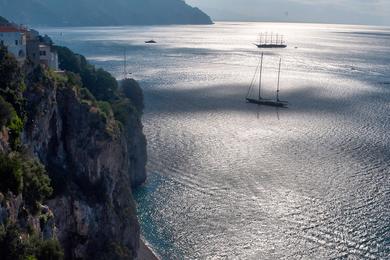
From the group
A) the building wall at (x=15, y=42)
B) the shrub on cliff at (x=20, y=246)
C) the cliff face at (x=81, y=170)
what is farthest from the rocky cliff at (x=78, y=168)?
the building wall at (x=15, y=42)

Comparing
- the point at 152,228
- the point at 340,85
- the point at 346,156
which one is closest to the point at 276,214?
the point at 152,228

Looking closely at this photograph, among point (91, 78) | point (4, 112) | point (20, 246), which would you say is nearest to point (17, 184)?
point (20, 246)

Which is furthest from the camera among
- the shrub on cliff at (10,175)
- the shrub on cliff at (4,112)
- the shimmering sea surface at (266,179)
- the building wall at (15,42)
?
the shimmering sea surface at (266,179)

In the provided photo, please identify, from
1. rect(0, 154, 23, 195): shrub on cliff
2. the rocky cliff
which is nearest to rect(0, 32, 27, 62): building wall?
the rocky cliff

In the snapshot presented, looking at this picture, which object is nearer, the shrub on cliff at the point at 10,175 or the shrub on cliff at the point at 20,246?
the shrub on cliff at the point at 20,246

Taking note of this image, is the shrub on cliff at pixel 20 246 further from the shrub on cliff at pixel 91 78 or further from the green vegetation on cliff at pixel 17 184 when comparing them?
the shrub on cliff at pixel 91 78

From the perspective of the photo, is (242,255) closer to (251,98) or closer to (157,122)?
(157,122)

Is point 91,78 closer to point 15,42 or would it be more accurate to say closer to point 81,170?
point 15,42
